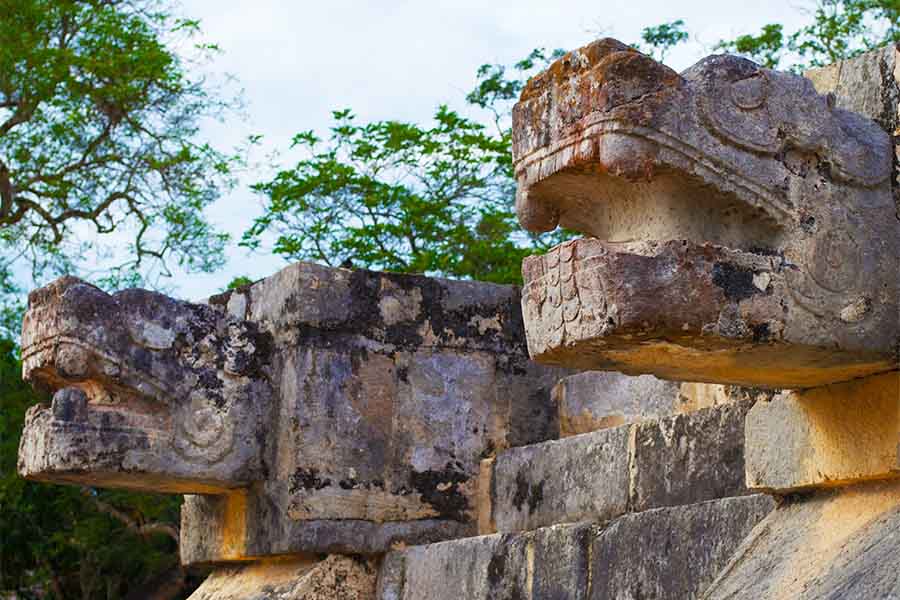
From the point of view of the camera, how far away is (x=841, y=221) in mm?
2986

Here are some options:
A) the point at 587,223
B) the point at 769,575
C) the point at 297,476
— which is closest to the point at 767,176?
the point at 587,223

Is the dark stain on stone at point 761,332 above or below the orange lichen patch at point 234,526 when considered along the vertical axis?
above

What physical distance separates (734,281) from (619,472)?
176cm

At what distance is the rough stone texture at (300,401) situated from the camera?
5352mm

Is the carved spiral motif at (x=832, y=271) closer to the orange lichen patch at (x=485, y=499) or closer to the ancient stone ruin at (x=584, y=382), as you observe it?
the ancient stone ruin at (x=584, y=382)

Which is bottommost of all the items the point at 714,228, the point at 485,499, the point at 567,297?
the point at 485,499

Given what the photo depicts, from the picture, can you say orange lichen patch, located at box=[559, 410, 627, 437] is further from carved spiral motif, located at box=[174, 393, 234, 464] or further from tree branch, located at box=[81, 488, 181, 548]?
tree branch, located at box=[81, 488, 181, 548]

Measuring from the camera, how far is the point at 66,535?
14070 mm

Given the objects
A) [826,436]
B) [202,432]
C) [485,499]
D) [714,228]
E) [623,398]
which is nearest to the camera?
[714,228]

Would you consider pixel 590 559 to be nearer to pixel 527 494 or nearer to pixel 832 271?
pixel 527 494

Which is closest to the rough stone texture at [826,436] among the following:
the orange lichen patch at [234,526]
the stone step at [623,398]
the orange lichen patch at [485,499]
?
the stone step at [623,398]

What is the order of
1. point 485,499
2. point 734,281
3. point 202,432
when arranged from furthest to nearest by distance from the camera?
point 485,499, point 202,432, point 734,281

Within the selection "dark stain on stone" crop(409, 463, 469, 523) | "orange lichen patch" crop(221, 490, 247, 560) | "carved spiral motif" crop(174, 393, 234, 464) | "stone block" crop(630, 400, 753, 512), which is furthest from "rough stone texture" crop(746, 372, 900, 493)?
"orange lichen patch" crop(221, 490, 247, 560)

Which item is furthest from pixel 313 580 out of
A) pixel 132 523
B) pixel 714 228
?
pixel 132 523
